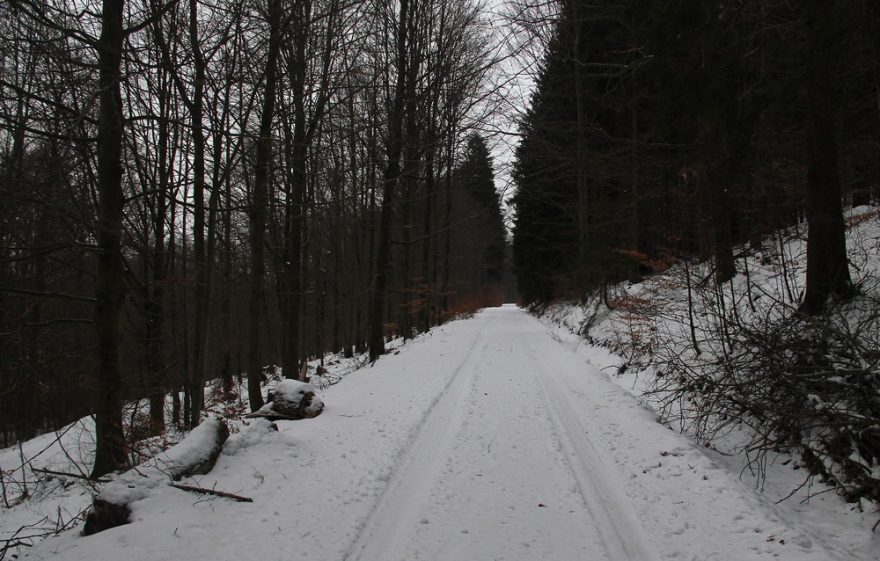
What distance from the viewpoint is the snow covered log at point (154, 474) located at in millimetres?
3869

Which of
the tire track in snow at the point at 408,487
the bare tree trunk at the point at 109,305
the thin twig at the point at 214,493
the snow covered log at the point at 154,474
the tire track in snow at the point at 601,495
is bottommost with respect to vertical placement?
the tire track in snow at the point at 601,495

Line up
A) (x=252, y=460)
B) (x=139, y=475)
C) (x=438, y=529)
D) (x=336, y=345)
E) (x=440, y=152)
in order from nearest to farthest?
1. (x=438, y=529)
2. (x=139, y=475)
3. (x=252, y=460)
4. (x=440, y=152)
5. (x=336, y=345)

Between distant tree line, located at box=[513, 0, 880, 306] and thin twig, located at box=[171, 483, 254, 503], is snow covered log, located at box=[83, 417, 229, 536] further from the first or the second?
distant tree line, located at box=[513, 0, 880, 306]

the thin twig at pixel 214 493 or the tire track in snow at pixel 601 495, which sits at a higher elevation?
the thin twig at pixel 214 493

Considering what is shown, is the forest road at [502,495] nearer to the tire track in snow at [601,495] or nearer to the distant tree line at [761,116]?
the tire track in snow at [601,495]

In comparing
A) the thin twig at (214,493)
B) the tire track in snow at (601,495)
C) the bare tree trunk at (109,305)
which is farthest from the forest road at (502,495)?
the bare tree trunk at (109,305)

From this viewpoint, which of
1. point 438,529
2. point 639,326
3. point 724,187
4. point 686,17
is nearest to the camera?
point 438,529

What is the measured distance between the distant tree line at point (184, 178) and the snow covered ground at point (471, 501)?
275cm

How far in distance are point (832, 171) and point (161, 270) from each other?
1283 cm

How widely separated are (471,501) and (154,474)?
296cm

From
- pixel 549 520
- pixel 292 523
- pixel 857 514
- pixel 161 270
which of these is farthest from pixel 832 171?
pixel 161 270

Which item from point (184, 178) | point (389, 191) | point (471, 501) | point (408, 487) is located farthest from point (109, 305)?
point (389, 191)

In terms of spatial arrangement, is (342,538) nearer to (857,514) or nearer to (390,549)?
(390,549)

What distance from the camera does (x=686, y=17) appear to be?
5789mm
